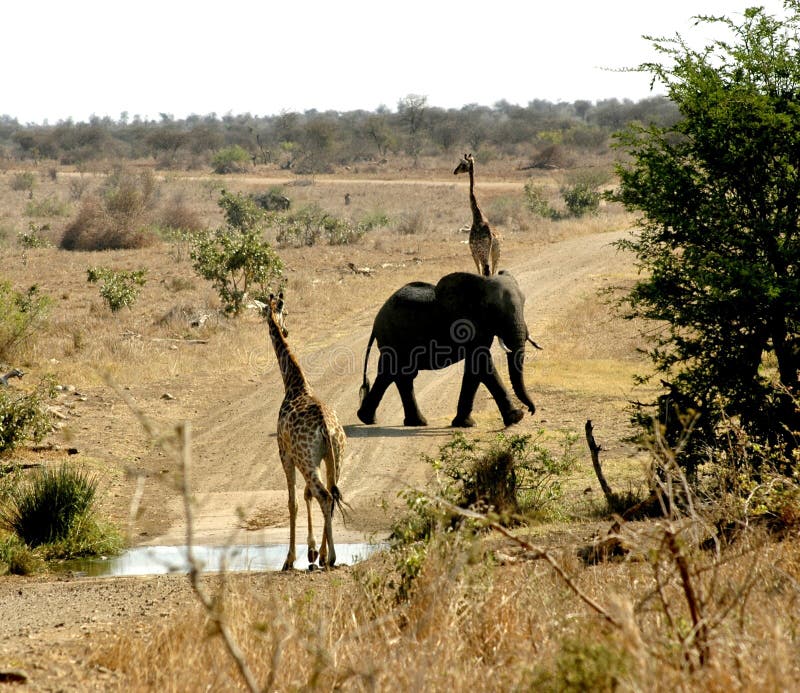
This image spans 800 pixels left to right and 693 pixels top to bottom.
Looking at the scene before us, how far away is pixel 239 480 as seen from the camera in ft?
45.0

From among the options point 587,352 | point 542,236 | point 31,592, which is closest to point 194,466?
point 31,592

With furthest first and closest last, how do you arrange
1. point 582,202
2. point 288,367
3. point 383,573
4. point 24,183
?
point 24,183 < point 582,202 < point 288,367 < point 383,573

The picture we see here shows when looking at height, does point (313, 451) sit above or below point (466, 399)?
above

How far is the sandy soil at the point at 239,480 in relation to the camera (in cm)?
692

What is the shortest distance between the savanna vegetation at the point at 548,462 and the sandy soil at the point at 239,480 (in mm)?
202

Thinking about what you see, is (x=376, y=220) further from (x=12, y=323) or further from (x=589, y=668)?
(x=589, y=668)

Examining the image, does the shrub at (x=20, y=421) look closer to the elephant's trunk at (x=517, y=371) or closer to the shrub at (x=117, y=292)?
the elephant's trunk at (x=517, y=371)

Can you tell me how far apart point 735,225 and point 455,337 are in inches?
204

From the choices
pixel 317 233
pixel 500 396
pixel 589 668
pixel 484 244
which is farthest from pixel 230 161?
pixel 589 668

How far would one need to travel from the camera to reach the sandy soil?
22.7 ft

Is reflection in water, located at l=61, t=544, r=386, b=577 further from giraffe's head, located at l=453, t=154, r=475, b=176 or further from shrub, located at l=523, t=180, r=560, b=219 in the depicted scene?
shrub, located at l=523, t=180, r=560, b=219

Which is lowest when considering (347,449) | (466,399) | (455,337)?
(347,449)

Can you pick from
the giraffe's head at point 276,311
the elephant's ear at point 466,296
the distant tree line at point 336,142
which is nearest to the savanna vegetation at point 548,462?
the elephant's ear at point 466,296

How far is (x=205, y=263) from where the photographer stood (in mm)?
24719
